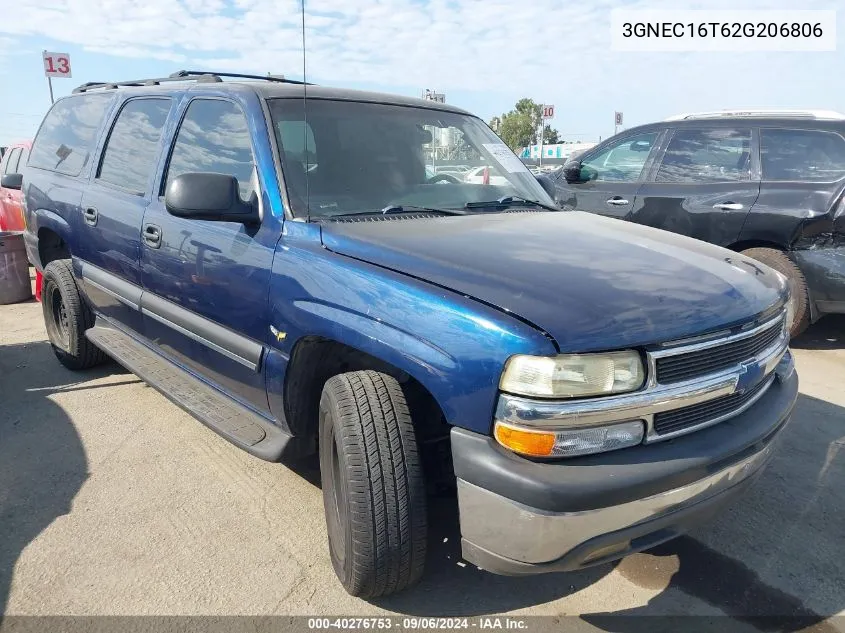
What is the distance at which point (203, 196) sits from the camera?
256 cm

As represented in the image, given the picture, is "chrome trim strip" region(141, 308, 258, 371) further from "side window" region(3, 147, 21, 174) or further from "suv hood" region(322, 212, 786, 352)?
"side window" region(3, 147, 21, 174)

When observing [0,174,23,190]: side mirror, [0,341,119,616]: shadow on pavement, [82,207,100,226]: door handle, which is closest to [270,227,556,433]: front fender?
[0,341,119,616]: shadow on pavement

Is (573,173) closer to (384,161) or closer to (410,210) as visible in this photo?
(384,161)

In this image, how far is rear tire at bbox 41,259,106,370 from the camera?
14.6 feet

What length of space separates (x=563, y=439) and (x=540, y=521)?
0.78 feet

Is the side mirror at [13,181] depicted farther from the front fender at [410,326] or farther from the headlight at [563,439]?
the headlight at [563,439]

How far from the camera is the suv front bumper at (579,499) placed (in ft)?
6.06

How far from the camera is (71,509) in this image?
3.01 m

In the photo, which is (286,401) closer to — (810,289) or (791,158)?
(810,289)

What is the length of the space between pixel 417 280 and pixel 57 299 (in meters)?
3.74

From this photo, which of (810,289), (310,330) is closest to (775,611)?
(310,330)

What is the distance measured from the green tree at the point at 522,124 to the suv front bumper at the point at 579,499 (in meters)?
58.5

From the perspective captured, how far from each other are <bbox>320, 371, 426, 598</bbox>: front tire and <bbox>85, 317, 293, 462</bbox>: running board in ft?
1.80

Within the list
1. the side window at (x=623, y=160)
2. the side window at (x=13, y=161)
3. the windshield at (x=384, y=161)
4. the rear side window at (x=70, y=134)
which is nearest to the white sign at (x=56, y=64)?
the side window at (x=13, y=161)
